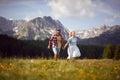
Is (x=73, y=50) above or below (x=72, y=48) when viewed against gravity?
below

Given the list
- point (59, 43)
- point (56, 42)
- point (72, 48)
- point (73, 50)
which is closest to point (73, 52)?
point (73, 50)

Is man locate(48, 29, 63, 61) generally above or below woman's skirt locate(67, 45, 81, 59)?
above

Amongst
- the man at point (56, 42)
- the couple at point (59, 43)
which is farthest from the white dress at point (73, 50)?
the man at point (56, 42)

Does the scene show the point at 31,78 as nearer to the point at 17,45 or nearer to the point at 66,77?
the point at 66,77

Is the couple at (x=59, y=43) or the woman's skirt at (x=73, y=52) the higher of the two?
the couple at (x=59, y=43)

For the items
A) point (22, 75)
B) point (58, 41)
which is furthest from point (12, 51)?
point (22, 75)

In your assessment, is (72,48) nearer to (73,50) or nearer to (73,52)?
(73,50)

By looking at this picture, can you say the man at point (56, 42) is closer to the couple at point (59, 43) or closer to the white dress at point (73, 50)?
the couple at point (59, 43)

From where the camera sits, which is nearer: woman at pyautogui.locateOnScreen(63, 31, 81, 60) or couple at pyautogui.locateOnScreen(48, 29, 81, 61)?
woman at pyautogui.locateOnScreen(63, 31, 81, 60)

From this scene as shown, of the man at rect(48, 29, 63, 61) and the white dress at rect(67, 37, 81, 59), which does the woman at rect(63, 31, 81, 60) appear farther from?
the man at rect(48, 29, 63, 61)

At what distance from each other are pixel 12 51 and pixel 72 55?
5135 inches

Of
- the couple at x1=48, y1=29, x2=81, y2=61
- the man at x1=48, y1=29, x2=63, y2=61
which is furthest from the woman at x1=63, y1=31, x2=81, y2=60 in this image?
the man at x1=48, y1=29, x2=63, y2=61

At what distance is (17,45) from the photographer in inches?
6181

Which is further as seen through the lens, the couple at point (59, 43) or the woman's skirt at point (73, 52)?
the couple at point (59, 43)
